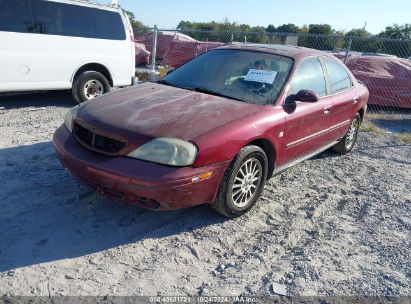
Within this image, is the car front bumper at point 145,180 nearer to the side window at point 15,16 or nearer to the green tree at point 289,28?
the side window at point 15,16

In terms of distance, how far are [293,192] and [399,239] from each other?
1212mm

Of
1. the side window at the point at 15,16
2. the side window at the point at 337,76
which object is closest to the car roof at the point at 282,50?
the side window at the point at 337,76

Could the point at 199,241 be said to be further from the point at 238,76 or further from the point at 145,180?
the point at 238,76

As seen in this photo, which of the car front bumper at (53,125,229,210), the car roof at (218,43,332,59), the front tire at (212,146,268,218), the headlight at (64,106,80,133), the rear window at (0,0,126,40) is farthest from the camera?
the rear window at (0,0,126,40)

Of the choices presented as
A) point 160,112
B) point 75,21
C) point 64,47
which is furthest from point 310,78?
point 75,21

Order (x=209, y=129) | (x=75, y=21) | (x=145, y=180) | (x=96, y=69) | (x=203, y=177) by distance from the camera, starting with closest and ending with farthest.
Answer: (x=145, y=180) → (x=203, y=177) → (x=209, y=129) → (x=75, y=21) → (x=96, y=69)

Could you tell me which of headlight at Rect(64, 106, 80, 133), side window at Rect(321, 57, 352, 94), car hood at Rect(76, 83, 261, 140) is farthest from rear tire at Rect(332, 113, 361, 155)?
headlight at Rect(64, 106, 80, 133)

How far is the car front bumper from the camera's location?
3.01 meters

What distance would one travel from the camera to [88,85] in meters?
7.55

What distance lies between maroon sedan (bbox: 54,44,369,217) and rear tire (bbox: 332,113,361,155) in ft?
2.98

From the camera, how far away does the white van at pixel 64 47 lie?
251 inches

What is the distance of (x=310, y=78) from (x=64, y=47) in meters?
4.56

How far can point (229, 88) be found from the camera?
4152 mm

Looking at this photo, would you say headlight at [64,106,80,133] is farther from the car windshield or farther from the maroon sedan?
the car windshield
